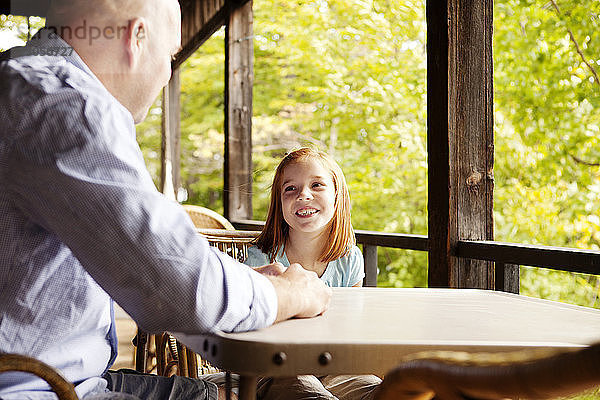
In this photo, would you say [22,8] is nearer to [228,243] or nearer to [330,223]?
[228,243]

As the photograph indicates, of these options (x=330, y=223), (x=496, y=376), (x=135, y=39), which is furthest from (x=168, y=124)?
(x=496, y=376)

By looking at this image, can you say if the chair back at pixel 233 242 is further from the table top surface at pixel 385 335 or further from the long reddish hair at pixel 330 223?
the table top surface at pixel 385 335

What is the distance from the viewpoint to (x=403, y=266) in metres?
9.99

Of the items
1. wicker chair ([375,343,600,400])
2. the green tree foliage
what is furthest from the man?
the green tree foliage

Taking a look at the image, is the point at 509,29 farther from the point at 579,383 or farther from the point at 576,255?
the point at 579,383

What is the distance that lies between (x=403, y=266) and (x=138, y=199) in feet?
30.8

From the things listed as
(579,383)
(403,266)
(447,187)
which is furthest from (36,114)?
(403,266)

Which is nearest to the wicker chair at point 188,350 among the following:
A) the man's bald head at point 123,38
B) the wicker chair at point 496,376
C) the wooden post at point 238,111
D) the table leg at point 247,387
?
the table leg at point 247,387

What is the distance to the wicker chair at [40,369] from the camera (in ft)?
2.60

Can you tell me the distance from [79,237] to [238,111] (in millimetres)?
4069

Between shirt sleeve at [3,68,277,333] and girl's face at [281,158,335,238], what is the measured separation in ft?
4.46

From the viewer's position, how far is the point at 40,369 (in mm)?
810

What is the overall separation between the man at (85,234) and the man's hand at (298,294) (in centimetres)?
3

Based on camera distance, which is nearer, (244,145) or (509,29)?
(244,145)
